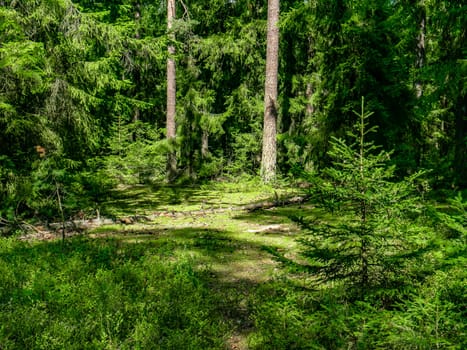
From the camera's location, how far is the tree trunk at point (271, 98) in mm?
16516

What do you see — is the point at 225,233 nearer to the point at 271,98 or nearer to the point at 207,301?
the point at 207,301

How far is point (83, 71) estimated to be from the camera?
10.6m

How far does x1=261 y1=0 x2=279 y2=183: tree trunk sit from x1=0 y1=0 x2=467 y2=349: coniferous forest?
8 cm

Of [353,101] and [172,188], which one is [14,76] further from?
[172,188]

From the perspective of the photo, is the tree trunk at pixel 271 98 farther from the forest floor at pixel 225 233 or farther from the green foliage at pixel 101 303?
the green foliage at pixel 101 303

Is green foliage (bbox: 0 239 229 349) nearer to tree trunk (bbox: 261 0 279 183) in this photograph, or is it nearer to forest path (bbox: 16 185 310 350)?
forest path (bbox: 16 185 310 350)

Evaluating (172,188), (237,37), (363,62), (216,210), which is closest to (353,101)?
(363,62)

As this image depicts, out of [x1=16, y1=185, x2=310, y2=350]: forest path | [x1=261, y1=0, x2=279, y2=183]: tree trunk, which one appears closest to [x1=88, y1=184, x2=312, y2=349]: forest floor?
[x1=16, y1=185, x2=310, y2=350]: forest path

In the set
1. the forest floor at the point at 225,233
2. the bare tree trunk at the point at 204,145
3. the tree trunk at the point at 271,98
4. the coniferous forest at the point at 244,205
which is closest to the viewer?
the coniferous forest at the point at 244,205

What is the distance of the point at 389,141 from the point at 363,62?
7.01 ft

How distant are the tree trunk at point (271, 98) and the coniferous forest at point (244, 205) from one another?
0.28 feet

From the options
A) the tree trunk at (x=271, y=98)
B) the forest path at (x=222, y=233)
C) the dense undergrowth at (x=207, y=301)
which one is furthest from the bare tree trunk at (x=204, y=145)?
the dense undergrowth at (x=207, y=301)

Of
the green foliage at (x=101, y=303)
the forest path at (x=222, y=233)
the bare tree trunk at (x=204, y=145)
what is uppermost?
the bare tree trunk at (x=204, y=145)

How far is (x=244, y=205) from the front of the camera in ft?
41.5
